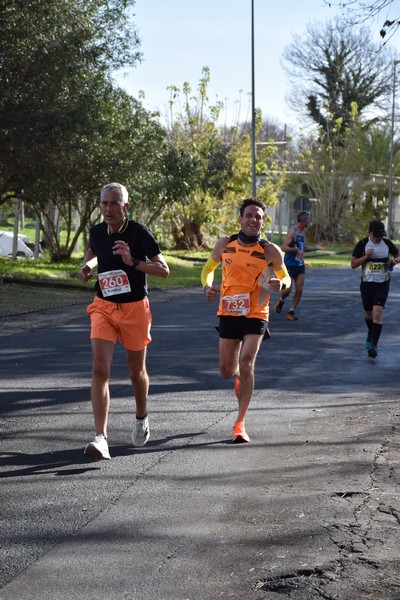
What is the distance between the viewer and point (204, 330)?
16.9 m

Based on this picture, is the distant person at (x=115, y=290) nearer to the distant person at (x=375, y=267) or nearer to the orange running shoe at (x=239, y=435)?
the orange running shoe at (x=239, y=435)

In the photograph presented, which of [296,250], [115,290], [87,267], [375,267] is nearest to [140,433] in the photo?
[115,290]

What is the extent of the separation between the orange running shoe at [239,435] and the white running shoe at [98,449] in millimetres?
1165

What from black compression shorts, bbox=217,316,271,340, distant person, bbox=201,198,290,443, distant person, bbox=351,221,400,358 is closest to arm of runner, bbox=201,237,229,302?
distant person, bbox=201,198,290,443

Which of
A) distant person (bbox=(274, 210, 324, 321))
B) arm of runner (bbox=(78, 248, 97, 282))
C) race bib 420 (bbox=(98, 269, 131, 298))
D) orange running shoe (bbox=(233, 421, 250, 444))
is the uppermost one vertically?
arm of runner (bbox=(78, 248, 97, 282))

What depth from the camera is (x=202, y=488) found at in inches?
260

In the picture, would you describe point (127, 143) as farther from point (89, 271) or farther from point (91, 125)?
point (89, 271)

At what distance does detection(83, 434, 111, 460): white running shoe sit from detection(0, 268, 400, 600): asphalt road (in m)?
0.08

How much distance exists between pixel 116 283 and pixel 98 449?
1.07m

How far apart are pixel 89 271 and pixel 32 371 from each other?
14.4 ft

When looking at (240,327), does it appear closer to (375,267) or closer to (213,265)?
(213,265)

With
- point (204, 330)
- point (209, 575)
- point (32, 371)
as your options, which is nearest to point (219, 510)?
point (209, 575)

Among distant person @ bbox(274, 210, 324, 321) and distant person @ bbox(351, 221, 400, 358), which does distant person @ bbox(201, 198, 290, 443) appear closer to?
distant person @ bbox(351, 221, 400, 358)

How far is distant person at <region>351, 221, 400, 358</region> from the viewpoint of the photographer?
14102mm
